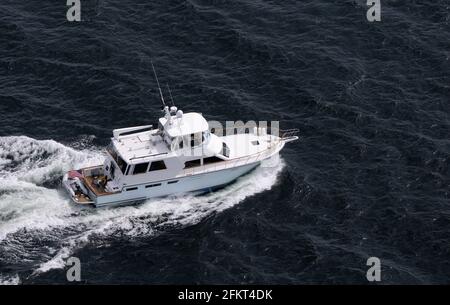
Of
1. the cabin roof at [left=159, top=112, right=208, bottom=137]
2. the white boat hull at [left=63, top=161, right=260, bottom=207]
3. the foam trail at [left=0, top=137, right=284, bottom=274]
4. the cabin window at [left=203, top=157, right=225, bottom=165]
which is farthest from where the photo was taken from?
the cabin window at [left=203, top=157, right=225, bottom=165]

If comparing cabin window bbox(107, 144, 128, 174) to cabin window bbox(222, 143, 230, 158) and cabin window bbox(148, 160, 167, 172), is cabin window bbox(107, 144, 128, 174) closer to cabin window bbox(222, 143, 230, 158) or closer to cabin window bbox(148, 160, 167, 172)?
cabin window bbox(148, 160, 167, 172)

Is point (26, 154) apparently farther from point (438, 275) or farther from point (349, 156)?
point (438, 275)

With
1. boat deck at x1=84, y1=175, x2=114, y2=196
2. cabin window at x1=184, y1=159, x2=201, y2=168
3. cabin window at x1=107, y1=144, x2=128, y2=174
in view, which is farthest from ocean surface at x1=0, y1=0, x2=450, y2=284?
cabin window at x1=107, y1=144, x2=128, y2=174

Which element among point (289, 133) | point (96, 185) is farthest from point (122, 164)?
point (289, 133)

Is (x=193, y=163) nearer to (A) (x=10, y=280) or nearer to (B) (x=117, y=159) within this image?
(B) (x=117, y=159)
